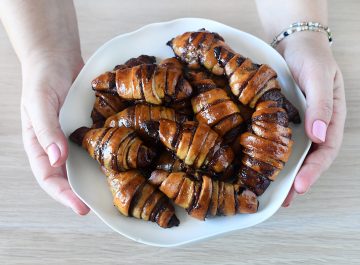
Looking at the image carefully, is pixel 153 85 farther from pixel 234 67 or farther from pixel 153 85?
pixel 234 67

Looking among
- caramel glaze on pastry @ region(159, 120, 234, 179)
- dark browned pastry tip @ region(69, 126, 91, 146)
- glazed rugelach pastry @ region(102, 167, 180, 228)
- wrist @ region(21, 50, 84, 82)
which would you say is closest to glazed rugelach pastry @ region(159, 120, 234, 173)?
caramel glaze on pastry @ region(159, 120, 234, 179)

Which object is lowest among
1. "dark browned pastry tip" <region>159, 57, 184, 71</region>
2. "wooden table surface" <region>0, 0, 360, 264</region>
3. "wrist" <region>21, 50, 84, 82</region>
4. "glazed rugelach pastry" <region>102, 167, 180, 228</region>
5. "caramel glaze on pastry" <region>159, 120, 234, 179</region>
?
"wooden table surface" <region>0, 0, 360, 264</region>

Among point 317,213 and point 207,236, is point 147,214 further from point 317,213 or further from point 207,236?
point 317,213

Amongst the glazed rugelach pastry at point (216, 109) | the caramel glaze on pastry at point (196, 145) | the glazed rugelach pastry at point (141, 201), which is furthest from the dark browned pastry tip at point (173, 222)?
the glazed rugelach pastry at point (216, 109)

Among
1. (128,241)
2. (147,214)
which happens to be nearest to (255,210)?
(147,214)

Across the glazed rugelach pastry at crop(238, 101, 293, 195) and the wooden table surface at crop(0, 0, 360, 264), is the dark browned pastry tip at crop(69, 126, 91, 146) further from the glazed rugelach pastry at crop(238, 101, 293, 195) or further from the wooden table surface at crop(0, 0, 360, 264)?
the glazed rugelach pastry at crop(238, 101, 293, 195)

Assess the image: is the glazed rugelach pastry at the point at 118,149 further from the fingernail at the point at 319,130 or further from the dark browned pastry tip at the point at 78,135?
the fingernail at the point at 319,130
